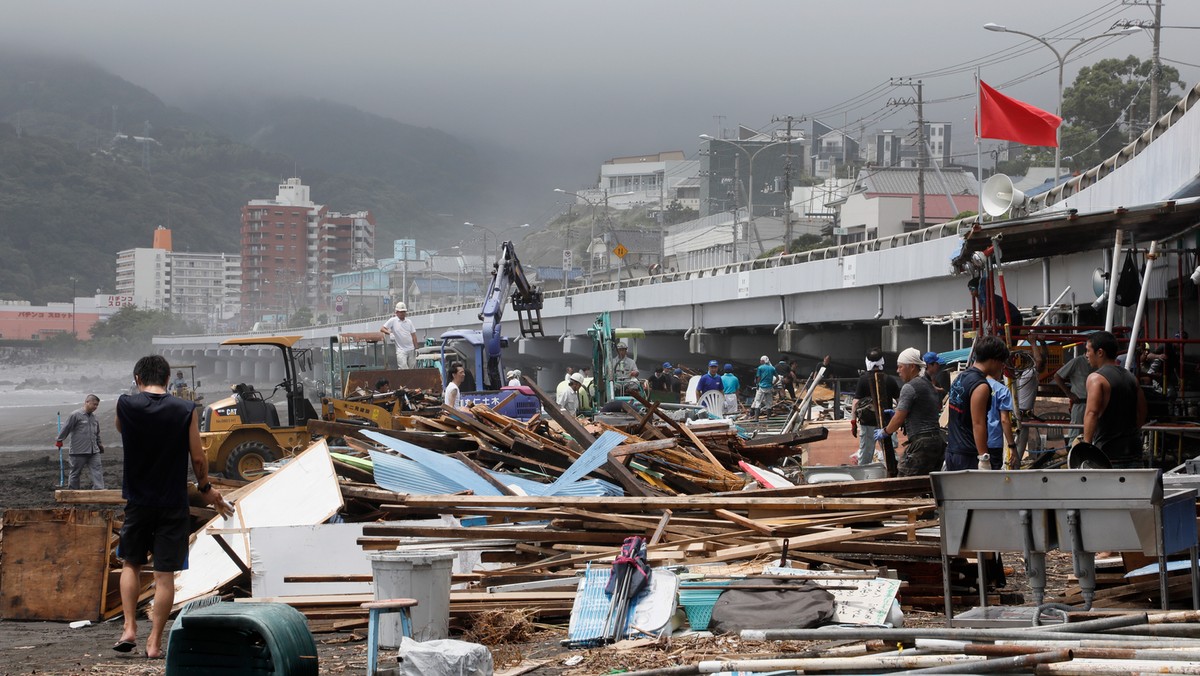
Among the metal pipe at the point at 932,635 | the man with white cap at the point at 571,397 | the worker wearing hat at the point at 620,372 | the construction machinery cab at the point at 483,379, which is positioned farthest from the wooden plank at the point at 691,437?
the worker wearing hat at the point at 620,372

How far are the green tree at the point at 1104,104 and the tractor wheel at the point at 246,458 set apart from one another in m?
65.1

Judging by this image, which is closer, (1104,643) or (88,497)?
(1104,643)

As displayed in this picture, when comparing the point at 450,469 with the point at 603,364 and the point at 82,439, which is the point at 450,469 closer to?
the point at 82,439

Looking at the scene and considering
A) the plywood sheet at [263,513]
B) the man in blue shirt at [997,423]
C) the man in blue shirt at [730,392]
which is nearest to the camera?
the plywood sheet at [263,513]

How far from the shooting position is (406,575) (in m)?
6.83

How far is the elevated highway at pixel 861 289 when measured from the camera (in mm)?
16781

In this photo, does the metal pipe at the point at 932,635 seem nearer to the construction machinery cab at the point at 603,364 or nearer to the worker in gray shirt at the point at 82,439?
the worker in gray shirt at the point at 82,439

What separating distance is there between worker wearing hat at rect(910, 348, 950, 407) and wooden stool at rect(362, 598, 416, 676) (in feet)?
27.4

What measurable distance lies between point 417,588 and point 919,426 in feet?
18.0

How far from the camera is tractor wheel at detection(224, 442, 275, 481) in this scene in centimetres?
2084

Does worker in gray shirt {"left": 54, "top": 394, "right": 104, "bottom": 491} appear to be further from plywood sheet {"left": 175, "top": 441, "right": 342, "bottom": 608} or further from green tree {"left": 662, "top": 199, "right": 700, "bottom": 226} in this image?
green tree {"left": 662, "top": 199, "right": 700, "bottom": 226}

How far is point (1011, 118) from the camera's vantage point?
20.8m

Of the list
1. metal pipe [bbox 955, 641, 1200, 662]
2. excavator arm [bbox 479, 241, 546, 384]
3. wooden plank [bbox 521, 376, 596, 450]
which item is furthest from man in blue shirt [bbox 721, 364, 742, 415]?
metal pipe [bbox 955, 641, 1200, 662]

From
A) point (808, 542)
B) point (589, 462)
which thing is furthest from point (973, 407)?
point (589, 462)
